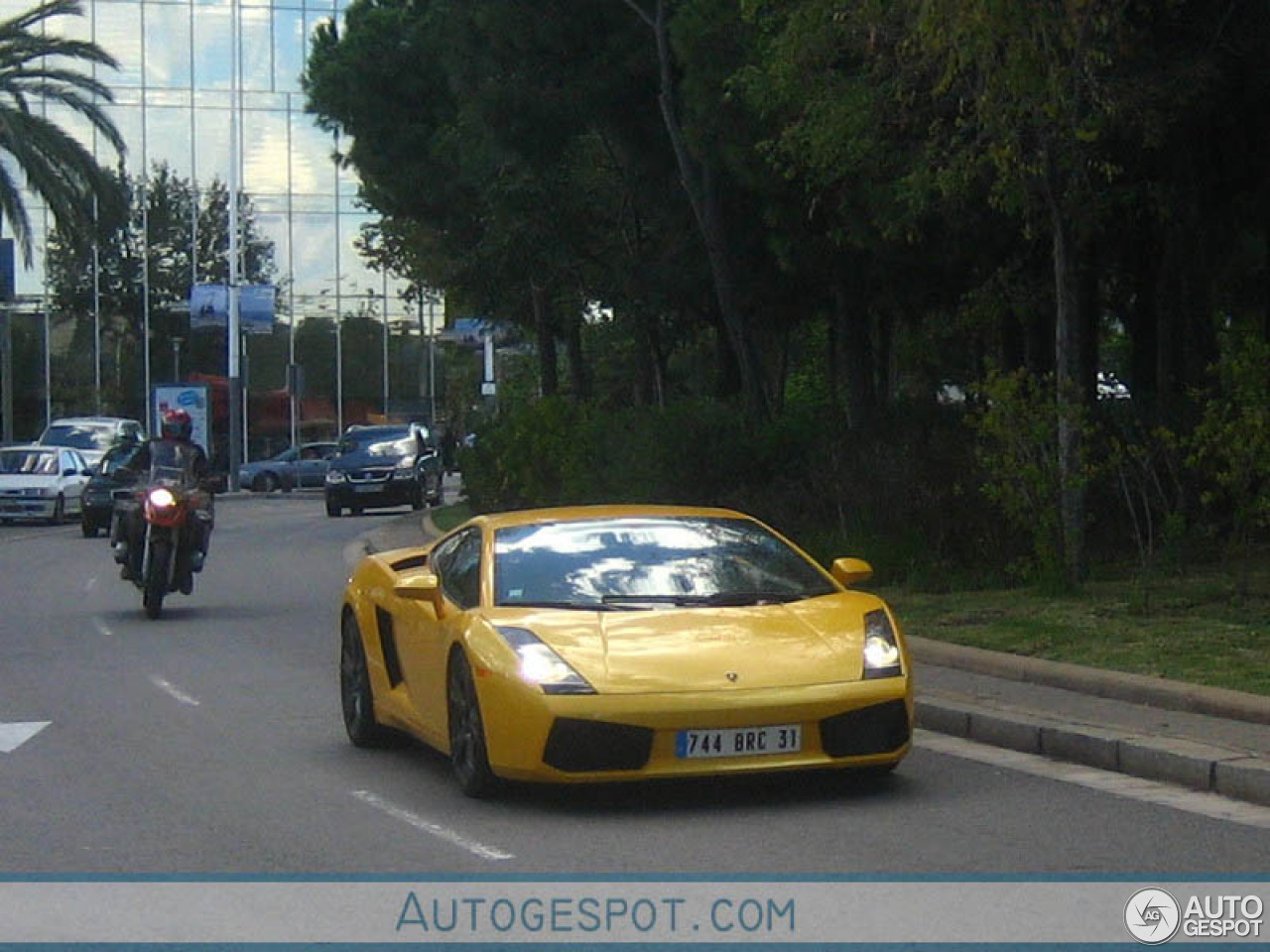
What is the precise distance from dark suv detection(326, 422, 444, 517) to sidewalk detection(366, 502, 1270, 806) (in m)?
33.2

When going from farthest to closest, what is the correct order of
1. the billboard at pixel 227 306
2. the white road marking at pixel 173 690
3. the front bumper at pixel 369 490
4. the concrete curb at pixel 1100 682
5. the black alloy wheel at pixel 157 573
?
the billboard at pixel 227 306 → the front bumper at pixel 369 490 → the black alloy wheel at pixel 157 573 → the white road marking at pixel 173 690 → the concrete curb at pixel 1100 682

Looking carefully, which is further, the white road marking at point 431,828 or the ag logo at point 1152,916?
the white road marking at point 431,828

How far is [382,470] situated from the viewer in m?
47.1

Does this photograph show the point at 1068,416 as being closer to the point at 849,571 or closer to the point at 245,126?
the point at 849,571

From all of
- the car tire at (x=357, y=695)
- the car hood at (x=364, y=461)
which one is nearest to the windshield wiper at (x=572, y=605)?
the car tire at (x=357, y=695)

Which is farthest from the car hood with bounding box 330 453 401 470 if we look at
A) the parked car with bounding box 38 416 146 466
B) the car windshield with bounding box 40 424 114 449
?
the car windshield with bounding box 40 424 114 449

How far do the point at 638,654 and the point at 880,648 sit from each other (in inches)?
44.5

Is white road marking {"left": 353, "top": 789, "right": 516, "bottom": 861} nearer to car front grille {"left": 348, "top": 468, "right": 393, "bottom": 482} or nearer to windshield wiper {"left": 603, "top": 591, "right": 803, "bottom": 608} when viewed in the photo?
windshield wiper {"left": 603, "top": 591, "right": 803, "bottom": 608}

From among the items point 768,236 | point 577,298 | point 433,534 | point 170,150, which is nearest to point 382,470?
point 577,298

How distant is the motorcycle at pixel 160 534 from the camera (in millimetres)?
20625

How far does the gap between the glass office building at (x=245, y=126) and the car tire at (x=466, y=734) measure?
196ft

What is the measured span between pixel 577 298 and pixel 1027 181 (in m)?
23.0

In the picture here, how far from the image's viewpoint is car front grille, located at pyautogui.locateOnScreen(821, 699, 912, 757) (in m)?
9.81

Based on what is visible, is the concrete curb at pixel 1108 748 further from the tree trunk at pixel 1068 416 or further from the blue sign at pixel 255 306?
the blue sign at pixel 255 306
